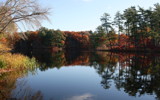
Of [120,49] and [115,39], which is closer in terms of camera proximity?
[120,49]

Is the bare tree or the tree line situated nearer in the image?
the bare tree

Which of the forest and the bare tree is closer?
the bare tree

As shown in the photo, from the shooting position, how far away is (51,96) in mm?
8906

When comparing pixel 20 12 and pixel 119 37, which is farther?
pixel 119 37

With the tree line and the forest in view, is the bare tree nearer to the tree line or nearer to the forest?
the forest

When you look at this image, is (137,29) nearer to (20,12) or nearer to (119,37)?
(119,37)

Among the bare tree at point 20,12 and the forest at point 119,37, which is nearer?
the bare tree at point 20,12

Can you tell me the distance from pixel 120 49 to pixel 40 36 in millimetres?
36973

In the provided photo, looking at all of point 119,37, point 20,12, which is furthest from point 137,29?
point 20,12

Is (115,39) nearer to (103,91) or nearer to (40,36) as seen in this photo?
(40,36)

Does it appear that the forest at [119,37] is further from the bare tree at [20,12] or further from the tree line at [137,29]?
the bare tree at [20,12]

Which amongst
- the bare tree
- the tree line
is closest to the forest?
the tree line

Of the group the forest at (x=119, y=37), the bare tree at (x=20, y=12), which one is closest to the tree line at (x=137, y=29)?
the forest at (x=119, y=37)

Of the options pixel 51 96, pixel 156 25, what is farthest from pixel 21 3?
pixel 156 25
